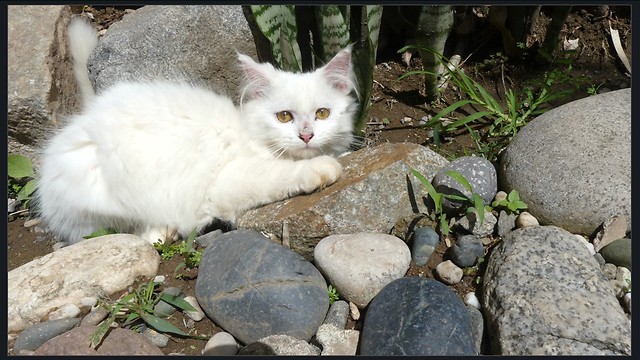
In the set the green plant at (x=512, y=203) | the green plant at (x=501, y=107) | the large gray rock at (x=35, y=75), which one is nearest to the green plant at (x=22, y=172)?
the large gray rock at (x=35, y=75)

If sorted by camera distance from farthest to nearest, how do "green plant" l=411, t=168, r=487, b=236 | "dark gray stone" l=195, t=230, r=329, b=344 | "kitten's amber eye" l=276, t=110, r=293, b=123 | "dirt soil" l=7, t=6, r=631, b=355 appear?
"dirt soil" l=7, t=6, r=631, b=355 → "kitten's amber eye" l=276, t=110, r=293, b=123 → "green plant" l=411, t=168, r=487, b=236 → "dark gray stone" l=195, t=230, r=329, b=344

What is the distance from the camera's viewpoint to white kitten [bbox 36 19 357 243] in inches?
87.4

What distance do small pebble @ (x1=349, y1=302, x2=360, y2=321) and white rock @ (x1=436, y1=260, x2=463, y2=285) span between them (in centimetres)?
37

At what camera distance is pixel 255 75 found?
234cm

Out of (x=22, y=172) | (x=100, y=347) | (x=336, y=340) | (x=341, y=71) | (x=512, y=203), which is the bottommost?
(x=336, y=340)

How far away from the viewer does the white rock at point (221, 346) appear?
1.83 meters

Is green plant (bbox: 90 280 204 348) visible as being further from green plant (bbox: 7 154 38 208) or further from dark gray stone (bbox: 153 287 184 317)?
green plant (bbox: 7 154 38 208)

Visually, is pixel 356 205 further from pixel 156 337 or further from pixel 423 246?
pixel 156 337

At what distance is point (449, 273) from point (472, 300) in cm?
14

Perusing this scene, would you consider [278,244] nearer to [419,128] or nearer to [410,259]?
[410,259]

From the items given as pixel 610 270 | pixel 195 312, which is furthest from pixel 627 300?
pixel 195 312

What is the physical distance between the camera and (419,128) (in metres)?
2.97

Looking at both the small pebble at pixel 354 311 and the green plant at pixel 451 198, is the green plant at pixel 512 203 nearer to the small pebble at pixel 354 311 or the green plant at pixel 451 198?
the green plant at pixel 451 198

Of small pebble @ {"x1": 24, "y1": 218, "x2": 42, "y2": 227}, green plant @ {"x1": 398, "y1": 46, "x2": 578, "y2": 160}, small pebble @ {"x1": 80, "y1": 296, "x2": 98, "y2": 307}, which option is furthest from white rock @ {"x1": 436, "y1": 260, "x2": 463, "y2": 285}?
small pebble @ {"x1": 24, "y1": 218, "x2": 42, "y2": 227}
